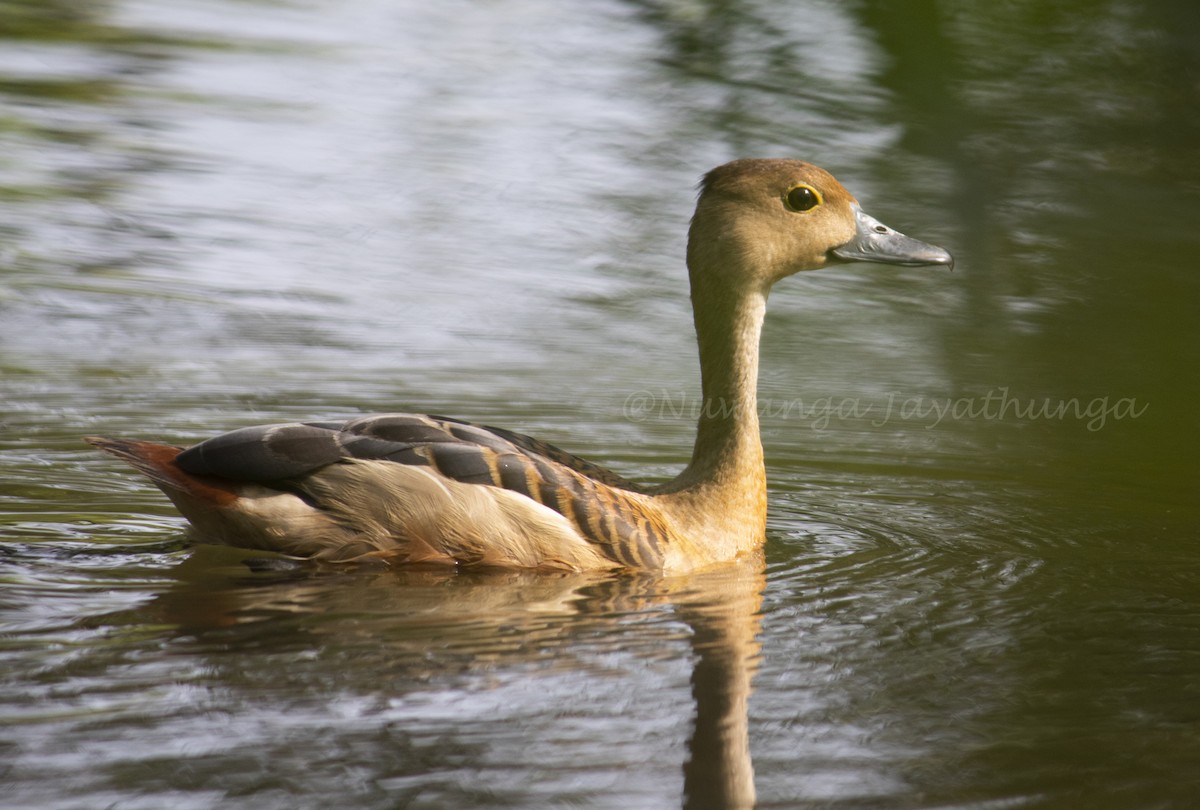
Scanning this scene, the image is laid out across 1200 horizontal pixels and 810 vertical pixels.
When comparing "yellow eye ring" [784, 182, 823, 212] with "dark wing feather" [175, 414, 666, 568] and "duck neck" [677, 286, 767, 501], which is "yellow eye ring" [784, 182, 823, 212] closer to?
"duck neck" [677, 286, 767, 501]

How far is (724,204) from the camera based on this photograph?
7.20m

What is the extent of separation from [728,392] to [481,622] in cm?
197

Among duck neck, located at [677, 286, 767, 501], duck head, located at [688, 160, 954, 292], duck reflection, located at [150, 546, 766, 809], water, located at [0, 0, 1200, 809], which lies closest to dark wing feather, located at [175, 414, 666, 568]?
duck reflection, located at [150, 546, 766, 809]

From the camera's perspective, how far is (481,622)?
5797 mm

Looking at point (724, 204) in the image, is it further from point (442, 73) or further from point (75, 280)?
point (442, 73)

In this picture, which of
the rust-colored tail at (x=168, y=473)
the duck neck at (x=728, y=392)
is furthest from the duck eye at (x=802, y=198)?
the rust-colored tail at (x=168, y=473)

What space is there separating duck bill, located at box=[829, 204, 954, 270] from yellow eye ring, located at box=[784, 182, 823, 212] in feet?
0.78


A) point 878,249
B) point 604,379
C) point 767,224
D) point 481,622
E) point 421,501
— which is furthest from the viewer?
point 604,379

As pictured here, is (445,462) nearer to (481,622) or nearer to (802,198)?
(481,622)

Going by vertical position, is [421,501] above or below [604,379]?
above

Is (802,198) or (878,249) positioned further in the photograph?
(878,249)

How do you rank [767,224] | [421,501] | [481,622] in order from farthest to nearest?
[767,224]
[421,501]
[481,622]

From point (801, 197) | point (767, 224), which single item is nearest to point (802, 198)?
point (801, 197)

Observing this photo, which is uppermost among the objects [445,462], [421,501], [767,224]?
[767,224]
